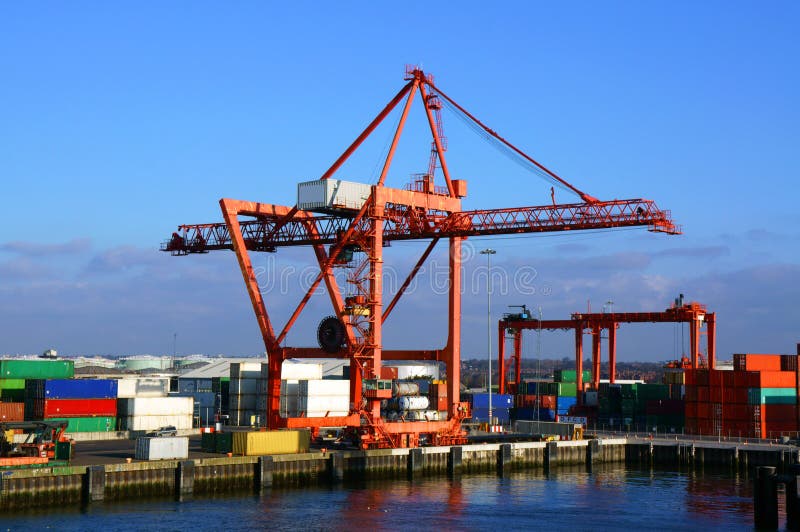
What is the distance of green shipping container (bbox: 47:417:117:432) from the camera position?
261 feet

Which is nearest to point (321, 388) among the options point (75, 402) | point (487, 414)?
point (75, 402)

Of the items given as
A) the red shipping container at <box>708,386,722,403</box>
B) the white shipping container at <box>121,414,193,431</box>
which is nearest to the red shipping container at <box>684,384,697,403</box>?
the red shipping container at <box>708,386,722,403</box>

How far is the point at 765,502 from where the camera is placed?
2106 inches

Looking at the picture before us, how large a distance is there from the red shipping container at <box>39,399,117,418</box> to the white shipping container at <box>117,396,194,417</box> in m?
1.02

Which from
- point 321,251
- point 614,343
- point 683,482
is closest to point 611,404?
point 614,343

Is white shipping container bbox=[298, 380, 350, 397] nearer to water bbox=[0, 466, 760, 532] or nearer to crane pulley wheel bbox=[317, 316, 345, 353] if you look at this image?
crane pulley wheel bbox=[317, 316, 345, 353]

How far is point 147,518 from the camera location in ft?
177

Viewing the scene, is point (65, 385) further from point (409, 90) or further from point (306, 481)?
point (409, 90)

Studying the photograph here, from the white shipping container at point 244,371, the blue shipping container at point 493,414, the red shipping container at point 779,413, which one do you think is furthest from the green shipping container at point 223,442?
the blue shipping container at point 493,414

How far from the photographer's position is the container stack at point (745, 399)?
87500 mm

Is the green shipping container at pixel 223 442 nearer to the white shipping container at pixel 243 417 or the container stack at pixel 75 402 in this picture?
the container stack at pixel 75 402

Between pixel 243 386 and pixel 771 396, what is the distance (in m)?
46.0

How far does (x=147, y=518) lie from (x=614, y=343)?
81.7 m

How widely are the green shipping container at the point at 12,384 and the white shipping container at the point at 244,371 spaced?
19.1 m
